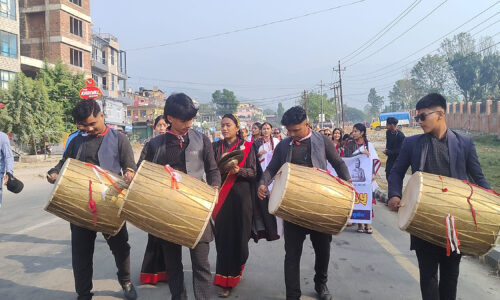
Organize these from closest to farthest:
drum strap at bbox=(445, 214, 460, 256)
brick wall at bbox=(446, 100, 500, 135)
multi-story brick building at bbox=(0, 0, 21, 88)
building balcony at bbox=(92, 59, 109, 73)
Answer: drum strap at bbox=(445, 214, 460, 256) → multi-story brick building at bbox=(0, 0, 21, 88) → brick wall at bbox=(446, 100, 500, 135) → building balcony at bbox=(92, 59, 109, 73)

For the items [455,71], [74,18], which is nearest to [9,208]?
[74,18]

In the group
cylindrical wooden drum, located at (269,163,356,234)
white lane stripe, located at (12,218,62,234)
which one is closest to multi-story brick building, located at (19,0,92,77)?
white lane stripe, located at (12,218,62,234)

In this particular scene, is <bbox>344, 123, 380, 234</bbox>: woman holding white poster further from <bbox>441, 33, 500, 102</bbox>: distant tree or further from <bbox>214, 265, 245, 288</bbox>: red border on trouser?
<bbox>441, 33, 500, 102</bbox>: distant tree

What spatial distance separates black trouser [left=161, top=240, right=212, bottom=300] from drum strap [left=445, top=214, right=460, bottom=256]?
1.71 metres

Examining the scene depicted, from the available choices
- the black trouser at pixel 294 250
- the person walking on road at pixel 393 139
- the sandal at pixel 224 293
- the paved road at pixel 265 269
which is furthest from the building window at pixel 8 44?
the black trouser at pixel 294 250

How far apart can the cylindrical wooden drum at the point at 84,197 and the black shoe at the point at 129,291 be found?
889mm

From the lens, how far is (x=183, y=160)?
3164 mm

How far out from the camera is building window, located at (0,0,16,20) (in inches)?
1047

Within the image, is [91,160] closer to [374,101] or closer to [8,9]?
[8,9]

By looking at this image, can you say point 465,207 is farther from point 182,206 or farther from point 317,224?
point 182,206

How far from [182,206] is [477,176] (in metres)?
2.16

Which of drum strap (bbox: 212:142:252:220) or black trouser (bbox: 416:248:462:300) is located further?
drum strap (bbox: 212:142:252:220)

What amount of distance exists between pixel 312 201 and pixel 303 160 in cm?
66

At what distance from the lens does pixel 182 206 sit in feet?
8.55
